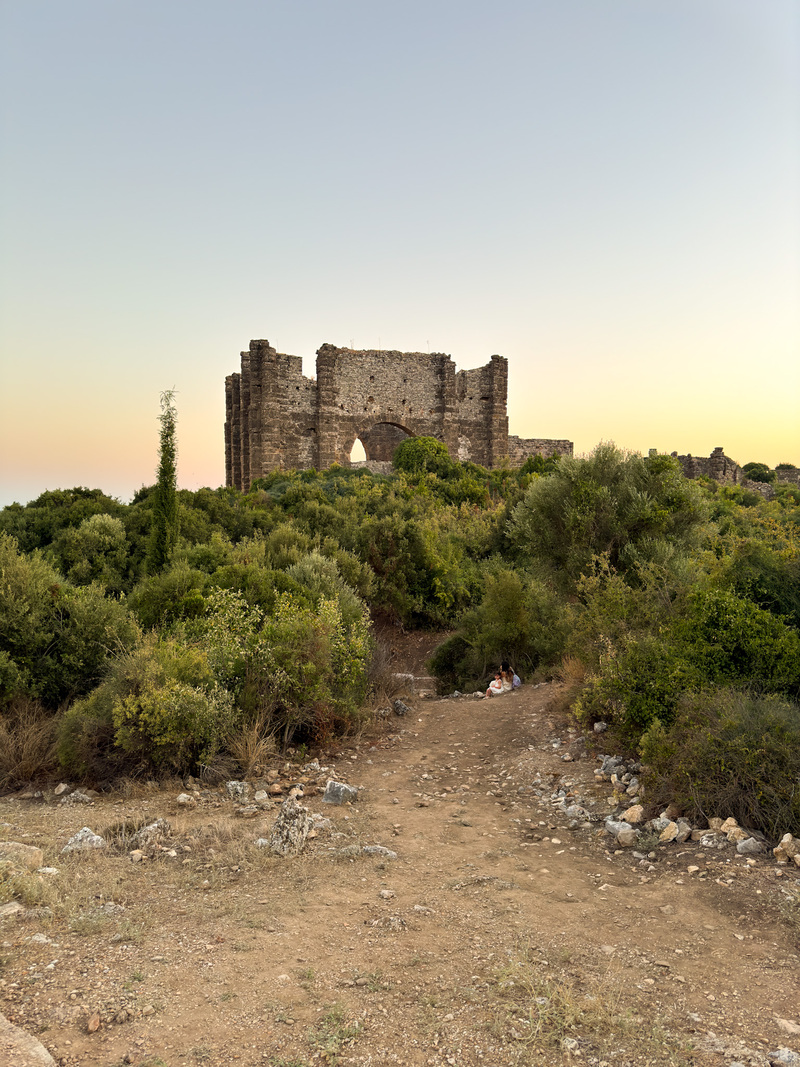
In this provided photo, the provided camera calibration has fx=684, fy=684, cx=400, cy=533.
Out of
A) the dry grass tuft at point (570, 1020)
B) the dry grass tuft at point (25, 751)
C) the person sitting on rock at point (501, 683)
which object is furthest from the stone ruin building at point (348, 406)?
the dry grass tuft at point (570, 1020)

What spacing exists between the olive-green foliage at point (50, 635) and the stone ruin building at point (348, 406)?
1924 cm

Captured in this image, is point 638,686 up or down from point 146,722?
up

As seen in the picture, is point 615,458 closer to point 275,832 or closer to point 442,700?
point 442,700

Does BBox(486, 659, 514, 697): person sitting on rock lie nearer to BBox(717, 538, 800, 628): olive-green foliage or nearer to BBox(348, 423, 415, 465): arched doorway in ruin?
BBox(717, 538, 800, 628): olive-green foliage

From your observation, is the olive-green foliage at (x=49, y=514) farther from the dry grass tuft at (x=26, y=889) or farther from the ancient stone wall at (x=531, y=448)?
the ancient stone wall at (x=531, y=448)

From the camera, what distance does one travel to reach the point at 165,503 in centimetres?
1368

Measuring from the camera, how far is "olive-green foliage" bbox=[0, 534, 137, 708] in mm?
8078

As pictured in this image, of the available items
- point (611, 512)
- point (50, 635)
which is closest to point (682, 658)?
point (611, 512)

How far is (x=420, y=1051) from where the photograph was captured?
2998 millimetres

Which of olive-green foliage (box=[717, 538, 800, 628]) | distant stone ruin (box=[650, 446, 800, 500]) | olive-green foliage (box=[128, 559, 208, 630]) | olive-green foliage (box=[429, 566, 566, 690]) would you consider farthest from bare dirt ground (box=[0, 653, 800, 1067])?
distant stone ruin (box=[650, 446, 800, 500])

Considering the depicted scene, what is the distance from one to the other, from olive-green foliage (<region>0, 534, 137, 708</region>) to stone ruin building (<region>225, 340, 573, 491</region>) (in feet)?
63.1

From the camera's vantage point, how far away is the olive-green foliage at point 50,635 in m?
8.08

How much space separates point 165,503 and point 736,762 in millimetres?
11429

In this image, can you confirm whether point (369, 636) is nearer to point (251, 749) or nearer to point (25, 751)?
point (251, 749)
